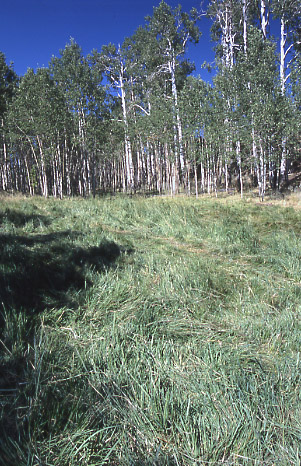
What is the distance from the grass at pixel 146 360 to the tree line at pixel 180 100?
14265mm

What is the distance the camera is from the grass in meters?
1.43

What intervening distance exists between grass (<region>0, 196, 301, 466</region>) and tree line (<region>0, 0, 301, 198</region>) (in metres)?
14.3

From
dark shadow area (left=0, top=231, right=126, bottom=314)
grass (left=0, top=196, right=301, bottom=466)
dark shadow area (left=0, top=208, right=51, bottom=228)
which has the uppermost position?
dark shadow area (left=0, top=208, right=51, bottom=228)

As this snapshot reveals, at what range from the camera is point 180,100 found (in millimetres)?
20203

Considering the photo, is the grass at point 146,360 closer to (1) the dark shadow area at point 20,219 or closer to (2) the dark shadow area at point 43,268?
(2) the dark shadow area at point 43,268

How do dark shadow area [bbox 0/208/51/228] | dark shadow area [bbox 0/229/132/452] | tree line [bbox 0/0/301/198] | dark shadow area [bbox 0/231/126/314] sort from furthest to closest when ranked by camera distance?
tree line [bbox 0/0/301/198]
dark shadow area [bbox 0/208/51/228]
dark shadow area [bbox 0/231/126/314]
dark shadow area [bbox 0/229/132/452]

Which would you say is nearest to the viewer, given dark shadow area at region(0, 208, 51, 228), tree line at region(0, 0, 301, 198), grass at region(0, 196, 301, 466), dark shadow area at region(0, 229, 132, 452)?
grass at region(0, 196, 301, 466)

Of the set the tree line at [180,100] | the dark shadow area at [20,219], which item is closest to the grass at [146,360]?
the dark shadow area at [20,219]

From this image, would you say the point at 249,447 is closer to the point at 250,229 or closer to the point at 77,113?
the point at 250,229

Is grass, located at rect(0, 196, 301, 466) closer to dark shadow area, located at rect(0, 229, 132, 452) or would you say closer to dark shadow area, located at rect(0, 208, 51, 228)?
dark shadow area, located at rect(0, 229, 132, 452)

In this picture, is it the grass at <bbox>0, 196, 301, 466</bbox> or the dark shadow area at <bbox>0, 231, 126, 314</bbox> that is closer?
the grass at <bbox>0, 196, 301, 466</bbox>

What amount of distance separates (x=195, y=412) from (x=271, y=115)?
17.5 meters

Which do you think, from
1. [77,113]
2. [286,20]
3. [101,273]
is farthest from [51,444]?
[286,20]

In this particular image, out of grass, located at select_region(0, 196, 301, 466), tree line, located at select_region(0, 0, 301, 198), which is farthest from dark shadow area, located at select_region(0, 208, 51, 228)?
tree line, located at select_region(0, 0, 301, 198)
